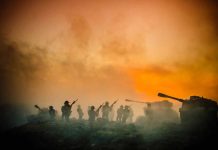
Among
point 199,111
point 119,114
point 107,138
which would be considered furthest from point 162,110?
point 107,138

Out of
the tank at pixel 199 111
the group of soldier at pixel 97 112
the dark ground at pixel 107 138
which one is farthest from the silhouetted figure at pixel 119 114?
the tank at pixel 199 111

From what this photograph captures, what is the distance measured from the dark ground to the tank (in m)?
1.00

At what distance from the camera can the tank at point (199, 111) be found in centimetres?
2611

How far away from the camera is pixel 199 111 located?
26.4 meters

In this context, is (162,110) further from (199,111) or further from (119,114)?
(199,111)

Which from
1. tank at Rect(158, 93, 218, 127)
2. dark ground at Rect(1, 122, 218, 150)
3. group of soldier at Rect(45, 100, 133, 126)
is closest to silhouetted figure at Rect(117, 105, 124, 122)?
group of soldier at Rect(45, 100, 133, 126)

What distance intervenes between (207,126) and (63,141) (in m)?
16.5

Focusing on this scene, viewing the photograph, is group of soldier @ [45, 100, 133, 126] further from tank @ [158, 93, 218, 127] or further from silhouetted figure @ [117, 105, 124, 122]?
tank @ [158, 93, 218, 127]

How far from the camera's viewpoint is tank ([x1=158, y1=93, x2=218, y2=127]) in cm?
2611

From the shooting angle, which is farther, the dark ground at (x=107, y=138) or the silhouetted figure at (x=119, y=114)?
the silhouetted figure at (x=119, y=114)

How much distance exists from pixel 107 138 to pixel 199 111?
38.1ft

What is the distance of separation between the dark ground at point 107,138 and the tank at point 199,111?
3.27 feet

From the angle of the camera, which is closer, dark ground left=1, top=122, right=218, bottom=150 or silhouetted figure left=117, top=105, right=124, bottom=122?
dark ground left=1, top=122, right=218, bottom=150

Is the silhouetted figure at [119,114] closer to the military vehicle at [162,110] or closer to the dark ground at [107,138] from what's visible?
the military vehicle at [162,110]
